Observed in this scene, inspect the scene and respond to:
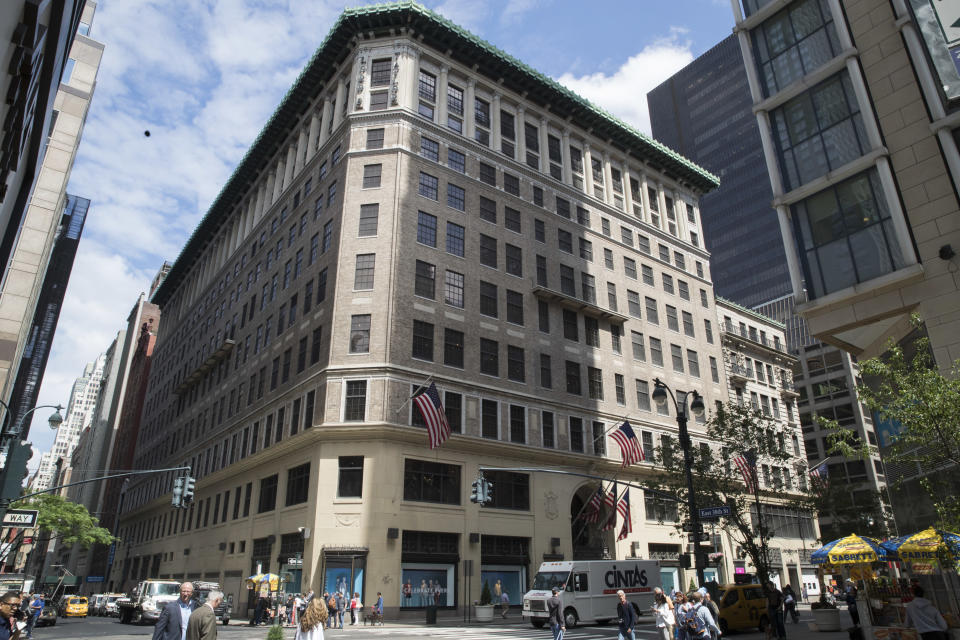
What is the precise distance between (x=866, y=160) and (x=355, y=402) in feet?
88.7

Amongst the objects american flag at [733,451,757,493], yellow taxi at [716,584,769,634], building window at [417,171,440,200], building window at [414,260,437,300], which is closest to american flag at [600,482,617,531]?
american flag at [733,451,757,493]

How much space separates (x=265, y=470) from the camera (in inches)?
1698

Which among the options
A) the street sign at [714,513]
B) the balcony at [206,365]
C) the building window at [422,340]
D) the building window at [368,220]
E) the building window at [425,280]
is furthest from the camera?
the balcony at [206,365]

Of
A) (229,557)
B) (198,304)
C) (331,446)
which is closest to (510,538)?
(331,446)

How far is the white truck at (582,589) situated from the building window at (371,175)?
84.3ft

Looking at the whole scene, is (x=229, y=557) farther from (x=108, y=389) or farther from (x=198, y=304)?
(x=108, y=389)

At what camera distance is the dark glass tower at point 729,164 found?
445 ft

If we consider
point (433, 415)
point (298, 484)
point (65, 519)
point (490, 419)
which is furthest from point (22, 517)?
point (65, 519)

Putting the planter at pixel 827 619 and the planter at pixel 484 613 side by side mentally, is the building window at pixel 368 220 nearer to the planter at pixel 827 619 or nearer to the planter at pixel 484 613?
the planter at pixel 484 613

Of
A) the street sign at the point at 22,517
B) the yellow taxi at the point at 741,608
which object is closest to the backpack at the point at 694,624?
the yellow taxi at the point at 741,608

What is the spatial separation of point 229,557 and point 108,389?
11868cm

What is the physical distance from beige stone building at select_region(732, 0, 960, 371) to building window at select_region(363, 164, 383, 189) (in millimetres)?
24088

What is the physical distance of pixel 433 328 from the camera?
39750mm

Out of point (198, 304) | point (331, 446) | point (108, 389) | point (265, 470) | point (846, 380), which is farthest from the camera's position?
point (108, 389)
